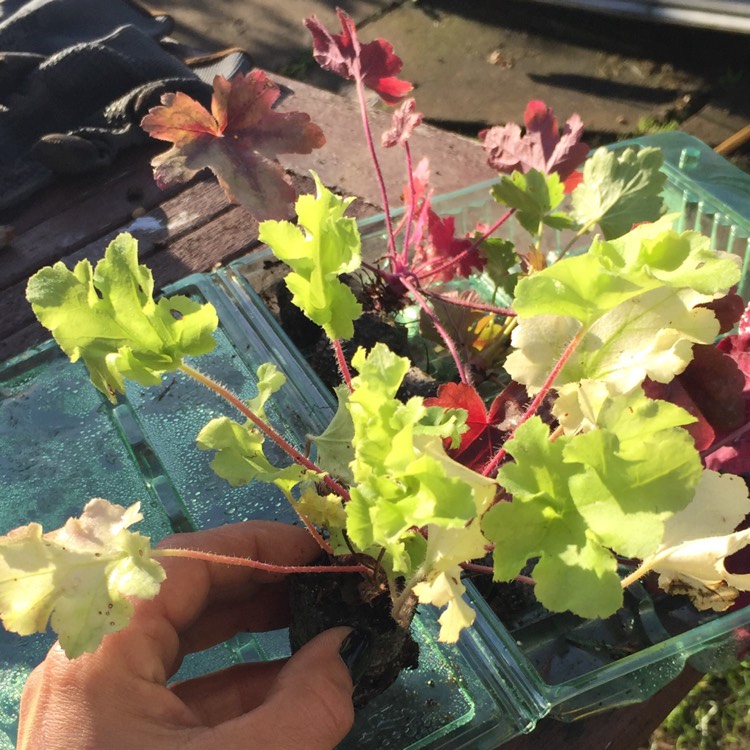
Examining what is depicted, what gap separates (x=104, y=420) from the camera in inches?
42.0

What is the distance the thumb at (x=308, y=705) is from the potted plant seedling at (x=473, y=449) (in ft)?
0.14

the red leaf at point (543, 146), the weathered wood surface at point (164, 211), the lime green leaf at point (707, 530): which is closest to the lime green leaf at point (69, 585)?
the lime green leaf at point (707, 530)

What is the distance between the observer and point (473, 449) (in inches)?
26.3

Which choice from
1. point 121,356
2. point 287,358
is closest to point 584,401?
point 121,356

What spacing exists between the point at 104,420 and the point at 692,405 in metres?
0.78

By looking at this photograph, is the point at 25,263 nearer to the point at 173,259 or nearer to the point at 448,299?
the point at 173,259

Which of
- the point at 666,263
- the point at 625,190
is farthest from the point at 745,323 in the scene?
the point at 666,263

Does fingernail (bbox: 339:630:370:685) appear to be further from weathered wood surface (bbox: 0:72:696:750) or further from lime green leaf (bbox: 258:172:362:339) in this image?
weathered wood surface (bbox: 0:72:696:750)

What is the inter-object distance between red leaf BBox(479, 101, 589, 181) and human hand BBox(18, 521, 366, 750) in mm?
558

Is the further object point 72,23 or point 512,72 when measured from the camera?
point 512,72

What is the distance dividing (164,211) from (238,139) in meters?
0.69

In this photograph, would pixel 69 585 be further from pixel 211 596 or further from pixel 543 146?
pixel 543 146

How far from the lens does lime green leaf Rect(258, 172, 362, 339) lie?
1.82 feet

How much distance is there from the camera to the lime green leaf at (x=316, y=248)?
0.55 meters
